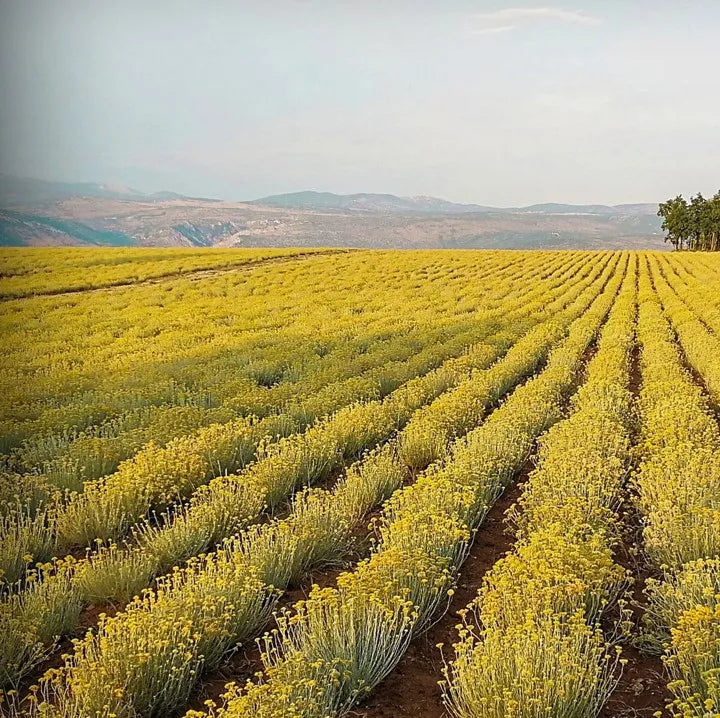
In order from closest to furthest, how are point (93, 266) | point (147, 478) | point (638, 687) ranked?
point (638, 687) < point (147, 478) < point (93, 266)

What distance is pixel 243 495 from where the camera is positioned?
21.1 feet

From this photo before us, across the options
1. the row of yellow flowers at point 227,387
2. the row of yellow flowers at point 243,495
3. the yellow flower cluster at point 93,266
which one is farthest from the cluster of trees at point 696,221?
the row of yellow flowers at point 243,495

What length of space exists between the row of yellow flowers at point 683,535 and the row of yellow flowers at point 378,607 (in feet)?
4.65

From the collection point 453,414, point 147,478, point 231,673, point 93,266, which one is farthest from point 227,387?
point 93,266

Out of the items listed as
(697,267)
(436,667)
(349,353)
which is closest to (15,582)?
(436,667)

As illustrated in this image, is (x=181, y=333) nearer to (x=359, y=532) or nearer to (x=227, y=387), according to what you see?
(x=227, y=387)

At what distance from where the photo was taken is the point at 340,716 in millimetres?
3998

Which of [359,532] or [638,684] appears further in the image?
[359,532]

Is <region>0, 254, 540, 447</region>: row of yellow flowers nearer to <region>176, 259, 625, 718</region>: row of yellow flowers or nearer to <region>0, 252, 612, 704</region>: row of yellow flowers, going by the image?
<region>0, 252, 612, 704</region>: row of yellow flowers

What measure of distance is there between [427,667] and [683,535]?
242 cm

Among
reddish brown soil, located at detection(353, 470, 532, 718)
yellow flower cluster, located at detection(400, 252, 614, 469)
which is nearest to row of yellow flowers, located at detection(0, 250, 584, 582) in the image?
yellow flower cluster, located at detection(400, 252, 614, 469)

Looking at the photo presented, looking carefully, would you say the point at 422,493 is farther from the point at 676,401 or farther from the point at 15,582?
the point at 676,401

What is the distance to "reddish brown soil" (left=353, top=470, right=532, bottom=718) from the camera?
14.1ft

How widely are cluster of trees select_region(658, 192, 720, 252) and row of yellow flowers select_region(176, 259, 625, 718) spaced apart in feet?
265
